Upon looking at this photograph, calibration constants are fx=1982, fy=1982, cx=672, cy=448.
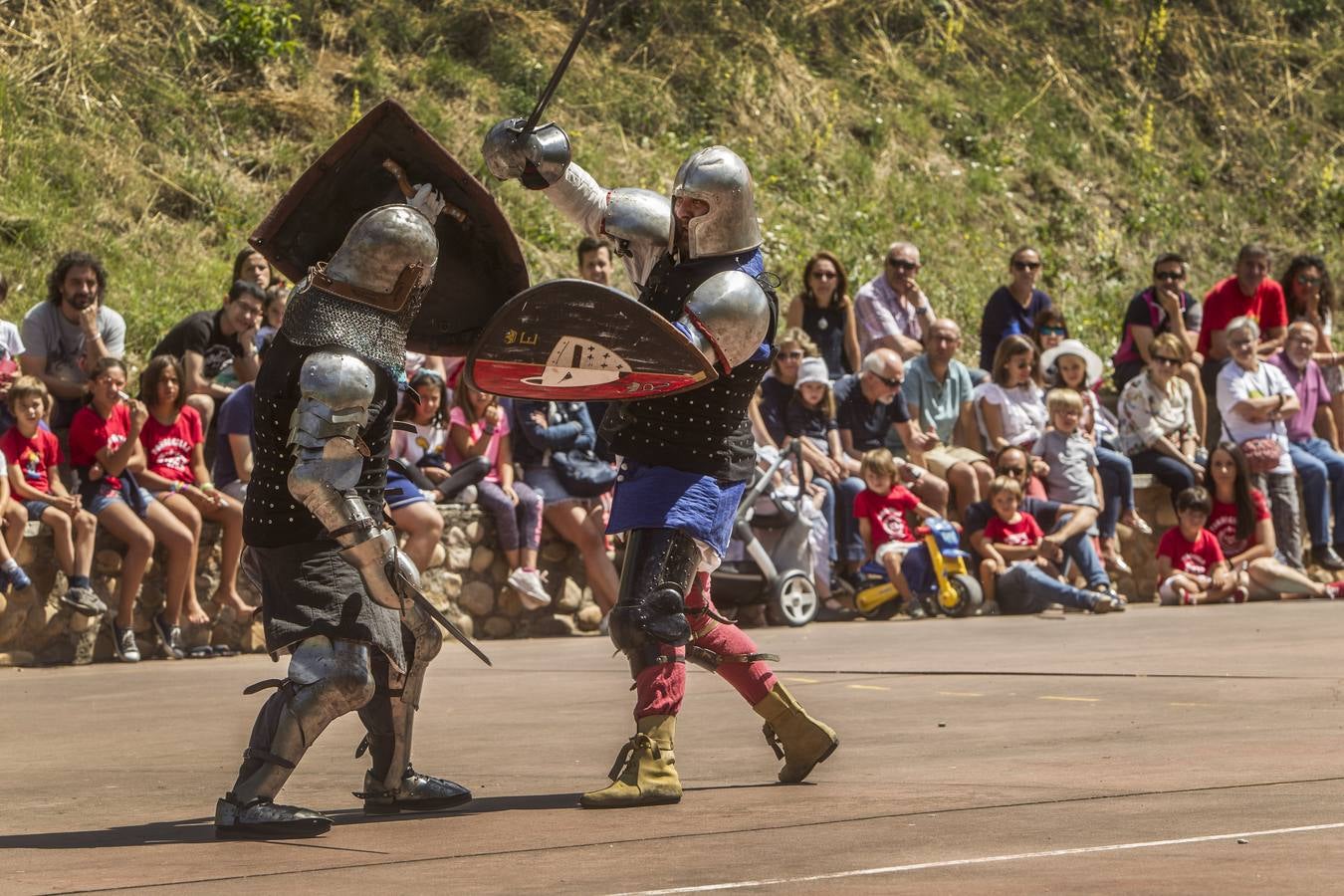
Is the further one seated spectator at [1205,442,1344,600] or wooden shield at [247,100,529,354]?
seated spectator at [1205,442,1344,600]

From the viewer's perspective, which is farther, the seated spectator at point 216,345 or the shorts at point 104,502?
the seated spectator at point 216,345

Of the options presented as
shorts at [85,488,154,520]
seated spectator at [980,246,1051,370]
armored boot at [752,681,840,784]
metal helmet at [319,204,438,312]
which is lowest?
armored boot at [752,681,840,784]

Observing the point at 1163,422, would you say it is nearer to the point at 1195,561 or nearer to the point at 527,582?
the point at 1195,561

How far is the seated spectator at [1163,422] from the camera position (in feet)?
41.8

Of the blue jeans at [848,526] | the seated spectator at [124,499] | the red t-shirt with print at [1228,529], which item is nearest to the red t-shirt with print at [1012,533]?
the blue jeans at [848,526]

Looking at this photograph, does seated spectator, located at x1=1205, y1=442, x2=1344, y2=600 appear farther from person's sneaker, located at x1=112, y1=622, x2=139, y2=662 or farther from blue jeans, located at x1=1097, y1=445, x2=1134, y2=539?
person's sneaker, located at x1=112, y1=622, x2=139, y2=662

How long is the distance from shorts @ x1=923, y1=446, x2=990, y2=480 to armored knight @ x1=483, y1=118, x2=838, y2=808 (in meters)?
6.58

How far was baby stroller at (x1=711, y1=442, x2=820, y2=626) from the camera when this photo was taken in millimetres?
10859

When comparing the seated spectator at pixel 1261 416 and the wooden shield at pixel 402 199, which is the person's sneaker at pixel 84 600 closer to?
the wooden shield at pixel 402 199

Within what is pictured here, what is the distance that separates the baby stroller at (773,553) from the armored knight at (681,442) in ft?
17.1

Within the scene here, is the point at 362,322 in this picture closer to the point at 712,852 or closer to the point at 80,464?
the point at 712,852

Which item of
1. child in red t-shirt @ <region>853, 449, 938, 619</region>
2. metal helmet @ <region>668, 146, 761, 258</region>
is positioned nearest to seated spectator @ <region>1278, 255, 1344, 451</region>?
child in red t-shirt @ <region>853, 449, 938, 619</region>

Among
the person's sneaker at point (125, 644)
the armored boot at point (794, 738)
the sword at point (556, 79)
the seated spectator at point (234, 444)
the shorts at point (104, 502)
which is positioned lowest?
the person's sneaker at point (125, 644)

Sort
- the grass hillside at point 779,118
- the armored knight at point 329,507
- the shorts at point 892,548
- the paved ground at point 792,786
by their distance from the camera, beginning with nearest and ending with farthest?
the paved ground at point 792,786 < the armored knight at point 329,507 < the shorts at point 892,548 < the grass hillside at point 779,118
